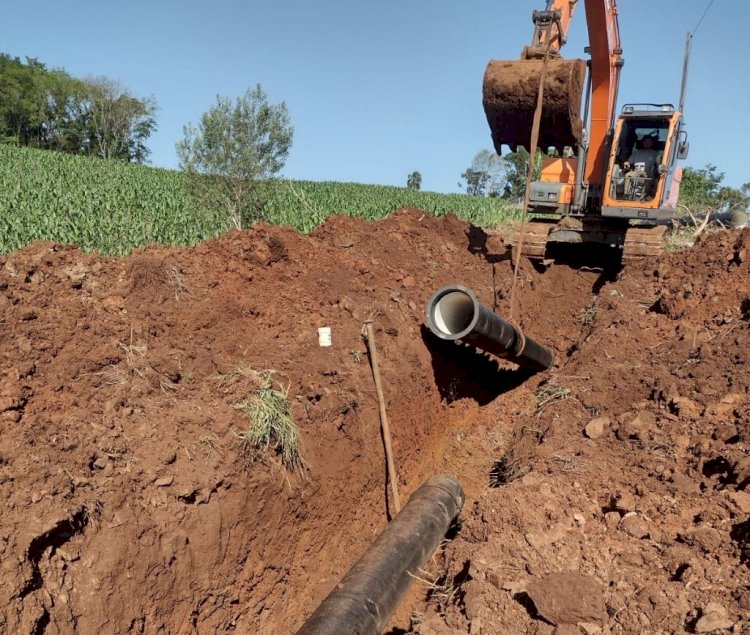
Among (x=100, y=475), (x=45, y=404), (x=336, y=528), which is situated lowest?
(x=336, y=528)

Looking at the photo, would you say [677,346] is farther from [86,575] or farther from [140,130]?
[140,130]

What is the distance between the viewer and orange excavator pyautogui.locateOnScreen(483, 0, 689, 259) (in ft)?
27.9

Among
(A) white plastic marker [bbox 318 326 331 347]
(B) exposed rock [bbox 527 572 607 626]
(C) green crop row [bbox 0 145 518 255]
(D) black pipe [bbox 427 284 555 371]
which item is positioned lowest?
(B) exposed rock [bbox 527 572 607 626]

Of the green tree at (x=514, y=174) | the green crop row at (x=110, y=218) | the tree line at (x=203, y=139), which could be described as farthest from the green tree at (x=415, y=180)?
the green crop row at (x=110, y=218)

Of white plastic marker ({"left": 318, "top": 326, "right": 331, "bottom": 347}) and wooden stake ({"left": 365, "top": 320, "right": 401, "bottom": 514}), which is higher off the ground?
white plastic marker ({"left": 318, "top": 326, "right": 331, "bottom": 347})

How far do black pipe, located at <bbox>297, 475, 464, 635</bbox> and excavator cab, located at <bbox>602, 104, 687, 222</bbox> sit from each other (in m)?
7.14

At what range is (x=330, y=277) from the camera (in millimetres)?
7656

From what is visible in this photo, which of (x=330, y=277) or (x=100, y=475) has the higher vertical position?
(x=330, y=277)

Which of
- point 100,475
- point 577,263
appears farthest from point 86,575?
point 577,263

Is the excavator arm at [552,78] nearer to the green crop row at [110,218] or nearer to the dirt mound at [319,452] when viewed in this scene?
the dirt mound at [319,452]

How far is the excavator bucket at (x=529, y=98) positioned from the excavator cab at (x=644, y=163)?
5.59 feet

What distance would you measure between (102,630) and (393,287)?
5.68m

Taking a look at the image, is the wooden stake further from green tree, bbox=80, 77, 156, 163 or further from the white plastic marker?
green tree, bbox=80, 77, 156, 163

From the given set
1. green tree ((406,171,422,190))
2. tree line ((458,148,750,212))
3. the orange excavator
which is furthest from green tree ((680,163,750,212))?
green tree ((406,171,422,190))
